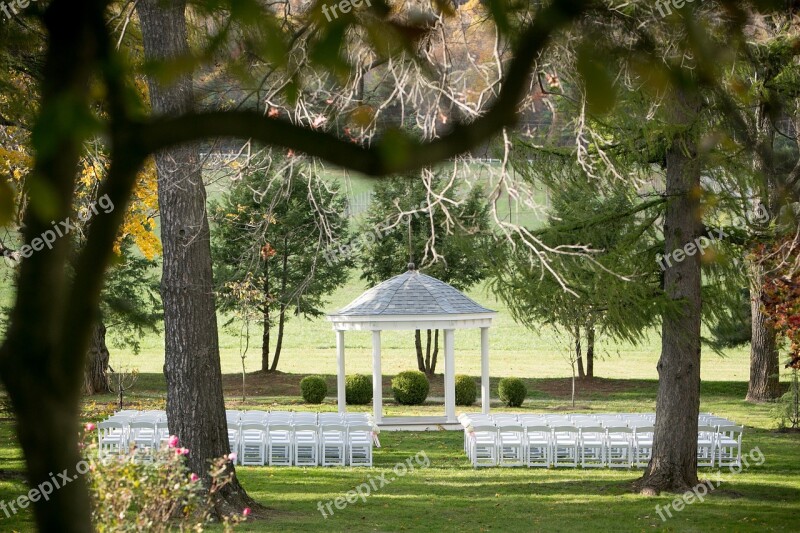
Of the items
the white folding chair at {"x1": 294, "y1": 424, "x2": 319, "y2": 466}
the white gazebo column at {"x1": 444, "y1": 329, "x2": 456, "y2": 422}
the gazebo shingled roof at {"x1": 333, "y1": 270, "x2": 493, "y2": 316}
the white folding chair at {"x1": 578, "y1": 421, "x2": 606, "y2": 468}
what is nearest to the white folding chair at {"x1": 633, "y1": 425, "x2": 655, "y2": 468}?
the white folding chair at {"x1": 578, "y1": 421, "x2": 606, "y2": 468}

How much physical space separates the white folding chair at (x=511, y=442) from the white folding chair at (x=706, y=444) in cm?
278

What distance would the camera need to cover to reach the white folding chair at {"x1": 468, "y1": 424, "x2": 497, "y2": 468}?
14617mm

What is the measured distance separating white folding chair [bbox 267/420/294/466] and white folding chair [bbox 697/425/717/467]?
6.47 m

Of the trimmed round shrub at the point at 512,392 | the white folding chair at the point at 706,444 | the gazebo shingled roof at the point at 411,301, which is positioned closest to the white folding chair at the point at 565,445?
the white folding chair at the point at 706,444

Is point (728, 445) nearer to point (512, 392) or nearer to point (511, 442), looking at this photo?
point (511, 442)

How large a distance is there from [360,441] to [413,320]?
553 centimetres

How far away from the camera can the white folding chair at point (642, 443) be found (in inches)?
574

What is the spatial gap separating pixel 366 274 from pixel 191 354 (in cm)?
2125

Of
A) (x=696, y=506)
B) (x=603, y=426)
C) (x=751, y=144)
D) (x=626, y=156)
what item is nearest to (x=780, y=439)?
(x=603, y=426)

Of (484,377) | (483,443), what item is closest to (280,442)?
(483,443)

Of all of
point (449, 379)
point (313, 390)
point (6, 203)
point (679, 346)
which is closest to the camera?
point (6, 203)

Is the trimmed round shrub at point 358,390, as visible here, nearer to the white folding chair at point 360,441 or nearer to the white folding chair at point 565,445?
the white folding chair at point 360,441

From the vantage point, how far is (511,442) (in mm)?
14734

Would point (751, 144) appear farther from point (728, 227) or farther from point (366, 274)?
point (366, 274)
